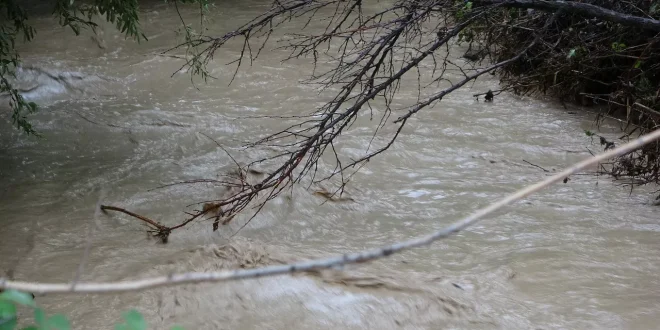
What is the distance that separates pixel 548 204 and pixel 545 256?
2.57ft

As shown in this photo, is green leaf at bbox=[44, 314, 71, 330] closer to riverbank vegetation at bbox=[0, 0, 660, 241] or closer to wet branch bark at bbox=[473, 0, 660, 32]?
riverbank vegetation at bbox=[0, 0, 660, 241]

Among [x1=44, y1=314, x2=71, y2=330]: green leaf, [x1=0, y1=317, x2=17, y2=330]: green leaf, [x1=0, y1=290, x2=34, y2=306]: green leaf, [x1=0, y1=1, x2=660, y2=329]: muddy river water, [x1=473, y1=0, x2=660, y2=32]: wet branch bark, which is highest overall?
[x1=473, y1=0, x2=660, y2=32]: wet branch bark

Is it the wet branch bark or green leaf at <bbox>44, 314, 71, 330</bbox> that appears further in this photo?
the wet branch bark

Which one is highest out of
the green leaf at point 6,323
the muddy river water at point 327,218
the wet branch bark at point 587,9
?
the wet branch bark at point 587,9

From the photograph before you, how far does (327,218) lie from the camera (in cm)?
396

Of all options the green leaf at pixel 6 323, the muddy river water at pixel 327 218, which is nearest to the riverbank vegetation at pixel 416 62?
the muddy river water at pixel 327 218

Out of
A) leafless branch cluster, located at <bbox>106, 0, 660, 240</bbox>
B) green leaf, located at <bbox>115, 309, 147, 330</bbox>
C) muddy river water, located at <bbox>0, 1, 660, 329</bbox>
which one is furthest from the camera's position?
leafless branch cluster, located at <bbox>106, 0, 660, 240</bbox>

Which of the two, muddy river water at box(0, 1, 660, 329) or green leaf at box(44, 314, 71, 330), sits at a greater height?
green leaf at box(44, 314, 71, 330)

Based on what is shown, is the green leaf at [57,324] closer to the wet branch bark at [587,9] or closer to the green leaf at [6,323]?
the green leaf at [6,323]

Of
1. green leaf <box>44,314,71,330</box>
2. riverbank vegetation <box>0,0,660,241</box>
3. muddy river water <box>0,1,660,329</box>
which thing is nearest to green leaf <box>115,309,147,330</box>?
green leaf <box>44,314,71,330</box>

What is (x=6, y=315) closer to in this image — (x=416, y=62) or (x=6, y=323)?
(x=6, y=323)

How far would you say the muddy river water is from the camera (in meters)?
2.73

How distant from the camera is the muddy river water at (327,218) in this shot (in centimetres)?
273

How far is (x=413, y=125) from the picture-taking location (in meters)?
5.49
